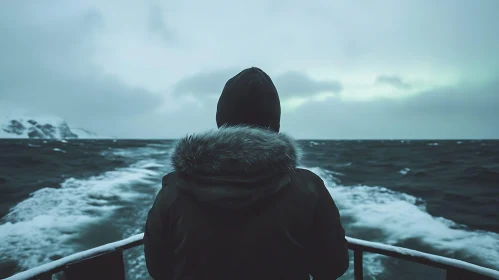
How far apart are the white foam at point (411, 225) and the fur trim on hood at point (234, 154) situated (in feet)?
34.1

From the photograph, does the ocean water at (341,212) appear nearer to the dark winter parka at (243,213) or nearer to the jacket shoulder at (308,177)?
the dark winter parka at (243,213)

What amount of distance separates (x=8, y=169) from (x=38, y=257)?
886 inches

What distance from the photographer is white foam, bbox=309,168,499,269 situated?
9.26 meters

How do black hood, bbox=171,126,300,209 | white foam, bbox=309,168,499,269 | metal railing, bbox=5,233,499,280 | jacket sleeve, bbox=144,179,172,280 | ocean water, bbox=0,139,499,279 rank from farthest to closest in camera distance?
white foam, bbox=309,168,499,269
ocean water, bbox=0,139,499,279
metal railing, bbox=5,233,499,280
jacket sleeve, bbox=144,179,172,280
black hood, bbox=171,126,300,209

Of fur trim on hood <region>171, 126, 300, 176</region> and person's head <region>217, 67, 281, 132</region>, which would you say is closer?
fur trim on hood <region>171, 126, 300, 176</region>

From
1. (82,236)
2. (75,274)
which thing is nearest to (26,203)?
(82,236)

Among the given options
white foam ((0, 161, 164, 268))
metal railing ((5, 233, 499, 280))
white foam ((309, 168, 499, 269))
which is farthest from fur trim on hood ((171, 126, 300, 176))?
white foam ((309, 168, 499, 269))

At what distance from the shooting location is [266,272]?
1.04 metres

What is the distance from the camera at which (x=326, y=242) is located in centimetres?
114

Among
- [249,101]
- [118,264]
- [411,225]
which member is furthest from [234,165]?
[411,225]

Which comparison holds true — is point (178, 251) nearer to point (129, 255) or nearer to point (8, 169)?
point (129, 255)

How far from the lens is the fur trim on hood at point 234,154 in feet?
3.39

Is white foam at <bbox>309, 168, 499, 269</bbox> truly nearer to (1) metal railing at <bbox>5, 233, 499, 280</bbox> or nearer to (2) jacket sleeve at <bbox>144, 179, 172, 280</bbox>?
(1) metal railing at <bbox>5, 233, 499, 280</bbox>

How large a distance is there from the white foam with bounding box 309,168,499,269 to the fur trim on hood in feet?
34.1
